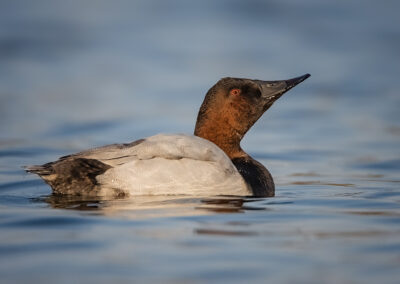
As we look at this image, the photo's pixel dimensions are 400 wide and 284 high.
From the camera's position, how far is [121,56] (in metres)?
17.5

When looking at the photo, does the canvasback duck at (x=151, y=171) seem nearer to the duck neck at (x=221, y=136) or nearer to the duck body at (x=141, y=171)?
the duck body at (x=141, y=171)

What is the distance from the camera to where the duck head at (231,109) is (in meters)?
8.10

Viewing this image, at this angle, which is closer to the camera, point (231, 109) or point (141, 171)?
point (141, 171)

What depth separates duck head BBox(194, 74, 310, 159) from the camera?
8.10m

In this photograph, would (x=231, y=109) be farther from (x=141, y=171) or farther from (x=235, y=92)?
(x=141, y=171)

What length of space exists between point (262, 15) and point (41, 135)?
886 cm

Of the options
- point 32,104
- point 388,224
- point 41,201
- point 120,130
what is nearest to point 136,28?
point 32,104

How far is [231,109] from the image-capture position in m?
8.19

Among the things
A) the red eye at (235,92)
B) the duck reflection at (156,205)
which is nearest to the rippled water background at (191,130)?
the duck reflection at (156,205)

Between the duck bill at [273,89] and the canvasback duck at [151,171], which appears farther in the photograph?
the duck bill at [273,89]

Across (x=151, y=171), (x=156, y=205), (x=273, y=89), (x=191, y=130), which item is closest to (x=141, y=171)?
(x=151, y=171)

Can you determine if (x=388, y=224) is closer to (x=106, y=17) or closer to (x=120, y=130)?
(x=120, y=130)

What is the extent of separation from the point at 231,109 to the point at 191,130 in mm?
4178

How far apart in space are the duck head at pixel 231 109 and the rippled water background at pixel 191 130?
745mm
